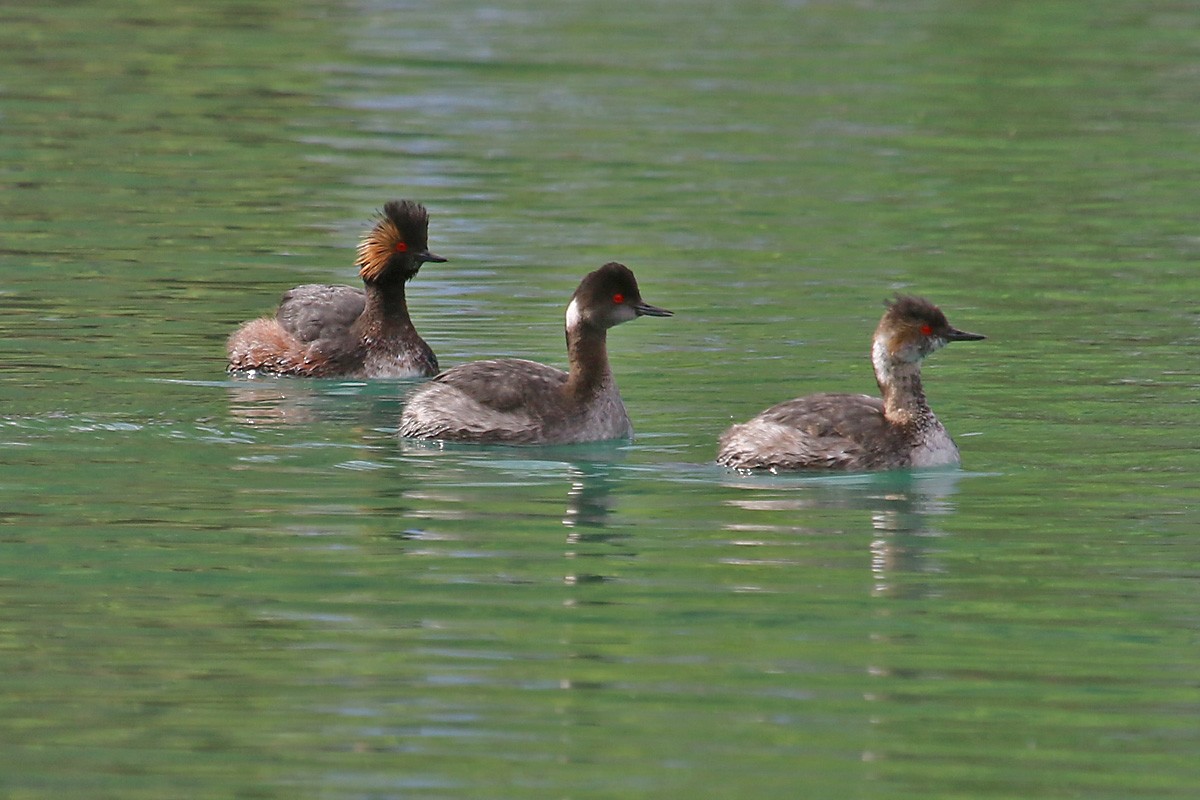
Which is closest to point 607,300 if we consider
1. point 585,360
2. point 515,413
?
point 585,360

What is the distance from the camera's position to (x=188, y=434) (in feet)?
47.6

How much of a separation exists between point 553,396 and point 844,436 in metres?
1.87

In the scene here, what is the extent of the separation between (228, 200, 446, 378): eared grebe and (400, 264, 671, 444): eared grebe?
2401mm

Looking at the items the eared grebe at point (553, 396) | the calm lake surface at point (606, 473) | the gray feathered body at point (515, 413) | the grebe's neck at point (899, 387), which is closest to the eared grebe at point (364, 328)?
the calm lake surface at point (606, 473)

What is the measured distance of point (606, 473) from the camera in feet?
45.3

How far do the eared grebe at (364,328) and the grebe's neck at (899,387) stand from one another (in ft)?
13.5

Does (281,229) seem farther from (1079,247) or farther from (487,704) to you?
(487,704)

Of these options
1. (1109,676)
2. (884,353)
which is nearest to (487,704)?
(1109,676)

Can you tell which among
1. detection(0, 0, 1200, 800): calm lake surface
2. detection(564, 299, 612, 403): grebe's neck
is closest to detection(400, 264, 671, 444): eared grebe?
detection(564, 299, 612, 403): grebe's neck

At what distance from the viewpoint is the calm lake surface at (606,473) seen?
8992 mm

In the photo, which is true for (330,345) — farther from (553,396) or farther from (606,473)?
(606,473)

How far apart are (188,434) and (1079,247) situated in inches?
397

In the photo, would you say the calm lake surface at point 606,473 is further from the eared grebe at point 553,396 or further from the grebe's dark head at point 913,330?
the grebe's dark head at point 913,330

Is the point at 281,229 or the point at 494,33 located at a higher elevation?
the point at 494,33
